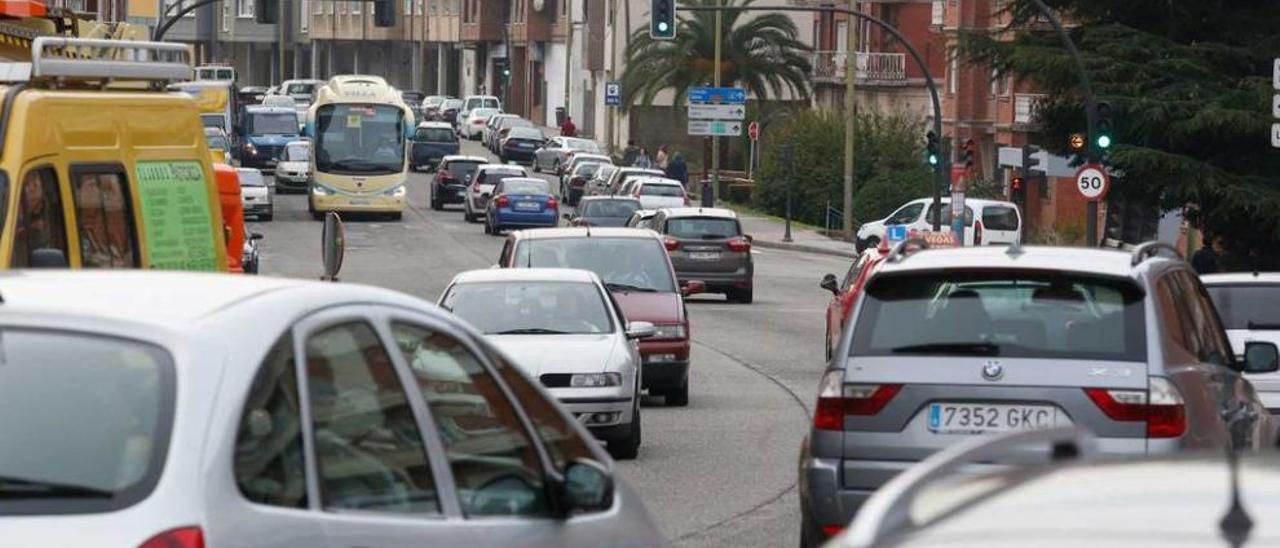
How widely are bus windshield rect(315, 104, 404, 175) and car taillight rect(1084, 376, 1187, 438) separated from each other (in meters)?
50.1

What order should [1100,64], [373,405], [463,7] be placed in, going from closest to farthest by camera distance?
[373,405] → [1100,64] → [463,7]

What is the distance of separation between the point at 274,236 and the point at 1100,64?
2016 centimetres

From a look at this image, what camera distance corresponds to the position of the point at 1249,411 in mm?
11430

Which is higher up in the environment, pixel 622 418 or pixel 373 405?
pixel 373 405

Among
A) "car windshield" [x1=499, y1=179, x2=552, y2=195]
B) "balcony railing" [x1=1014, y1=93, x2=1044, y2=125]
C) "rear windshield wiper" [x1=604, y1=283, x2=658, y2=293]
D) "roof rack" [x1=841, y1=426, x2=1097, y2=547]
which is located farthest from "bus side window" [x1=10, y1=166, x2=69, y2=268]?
"balcony railing" [x1=1014, y1=93, x2=1044, y2=125]

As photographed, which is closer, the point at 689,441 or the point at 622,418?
the point at 622,418

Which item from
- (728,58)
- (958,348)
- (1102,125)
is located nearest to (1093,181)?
(1102,125)

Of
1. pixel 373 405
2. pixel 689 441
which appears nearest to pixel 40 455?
pixel 373 405

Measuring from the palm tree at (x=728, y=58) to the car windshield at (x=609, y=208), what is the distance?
2936cm

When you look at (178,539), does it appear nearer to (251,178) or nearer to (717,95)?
(251,178)

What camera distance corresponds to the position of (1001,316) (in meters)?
10.2

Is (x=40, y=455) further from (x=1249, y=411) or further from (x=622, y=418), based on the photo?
(x=622, y=418)

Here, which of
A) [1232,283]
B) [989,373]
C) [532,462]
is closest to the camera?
[532,462]

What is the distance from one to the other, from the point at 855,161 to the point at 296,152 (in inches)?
625
